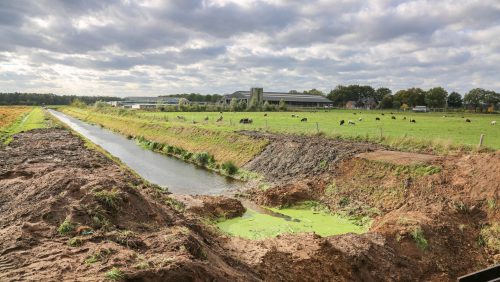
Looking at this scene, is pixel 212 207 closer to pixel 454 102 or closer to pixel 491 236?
pixel 491 236

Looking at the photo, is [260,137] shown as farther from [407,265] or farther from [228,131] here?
[407,265]

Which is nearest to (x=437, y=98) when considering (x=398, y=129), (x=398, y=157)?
(x=398, y=129)

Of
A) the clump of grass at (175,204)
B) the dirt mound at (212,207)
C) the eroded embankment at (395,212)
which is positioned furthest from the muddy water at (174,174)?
the clump of grass at (175,204)

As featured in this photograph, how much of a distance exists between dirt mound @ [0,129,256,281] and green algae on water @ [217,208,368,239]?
343cm

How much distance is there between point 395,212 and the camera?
17781mm

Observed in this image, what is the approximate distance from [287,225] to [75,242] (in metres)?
10.8

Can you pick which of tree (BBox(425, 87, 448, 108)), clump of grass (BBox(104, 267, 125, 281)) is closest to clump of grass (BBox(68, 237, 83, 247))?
clump of grass (BBox(104, 267, 125, 281))

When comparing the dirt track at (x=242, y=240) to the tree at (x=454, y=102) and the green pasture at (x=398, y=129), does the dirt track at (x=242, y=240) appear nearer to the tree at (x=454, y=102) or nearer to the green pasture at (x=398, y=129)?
the green pasture at (x=398, y=129)

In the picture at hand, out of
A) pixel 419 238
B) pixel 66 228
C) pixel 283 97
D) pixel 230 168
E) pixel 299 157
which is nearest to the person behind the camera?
pixel 66 228

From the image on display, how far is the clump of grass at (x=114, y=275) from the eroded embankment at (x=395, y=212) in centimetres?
525

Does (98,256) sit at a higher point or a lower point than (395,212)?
higher

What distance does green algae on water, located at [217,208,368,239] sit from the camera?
17.0 m

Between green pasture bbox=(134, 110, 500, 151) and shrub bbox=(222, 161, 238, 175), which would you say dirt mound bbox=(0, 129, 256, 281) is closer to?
shrub bbox=(222, 161, 238, 175)

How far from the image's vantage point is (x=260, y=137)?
36625 mm
